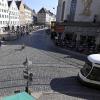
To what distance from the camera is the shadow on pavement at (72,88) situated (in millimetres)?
16453

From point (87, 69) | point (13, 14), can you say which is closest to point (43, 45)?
point (87, 69)

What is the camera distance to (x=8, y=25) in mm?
85188

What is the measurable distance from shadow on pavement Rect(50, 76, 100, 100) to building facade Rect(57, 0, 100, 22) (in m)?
31.2

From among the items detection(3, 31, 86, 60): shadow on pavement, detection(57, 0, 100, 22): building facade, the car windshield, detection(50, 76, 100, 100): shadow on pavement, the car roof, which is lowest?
detection(3, 31, 86, 60): shadow on pavement

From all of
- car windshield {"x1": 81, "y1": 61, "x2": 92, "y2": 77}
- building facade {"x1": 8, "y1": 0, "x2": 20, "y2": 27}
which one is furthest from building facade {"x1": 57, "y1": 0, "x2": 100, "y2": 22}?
car windshield {"x1": 81, "y1": 61, "x2": 92, "y2": 77}

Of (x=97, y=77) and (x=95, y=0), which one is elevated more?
(x=95, y=0)

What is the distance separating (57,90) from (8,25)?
231 feet

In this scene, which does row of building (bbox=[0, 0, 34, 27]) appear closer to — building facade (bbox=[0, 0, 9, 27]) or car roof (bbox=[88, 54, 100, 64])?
building facade (bbox=[0, 0, 9, 27])

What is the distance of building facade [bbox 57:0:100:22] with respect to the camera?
164 ft

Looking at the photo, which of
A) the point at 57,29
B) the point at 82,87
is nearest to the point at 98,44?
the point at 57,29

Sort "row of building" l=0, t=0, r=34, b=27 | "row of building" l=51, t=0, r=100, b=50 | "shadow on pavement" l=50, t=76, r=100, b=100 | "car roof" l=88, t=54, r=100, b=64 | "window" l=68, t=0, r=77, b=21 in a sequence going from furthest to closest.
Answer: "row of building" l=0, t=0, r=34, b=27 < "window" l=68, t=0, r=77, b=21 < "row of building" l=51, t=0, r=100, b=50 < "car roof" l=88, t=54, r=100, b=64 < "shadow on pavement" l=50, t=76, r=100, b=100

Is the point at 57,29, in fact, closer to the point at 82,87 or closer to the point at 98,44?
the point at 98,44

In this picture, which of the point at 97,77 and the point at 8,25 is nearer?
the point at 97,77

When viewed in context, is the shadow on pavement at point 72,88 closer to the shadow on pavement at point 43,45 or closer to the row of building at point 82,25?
the shadow on pavement at point 43,45
